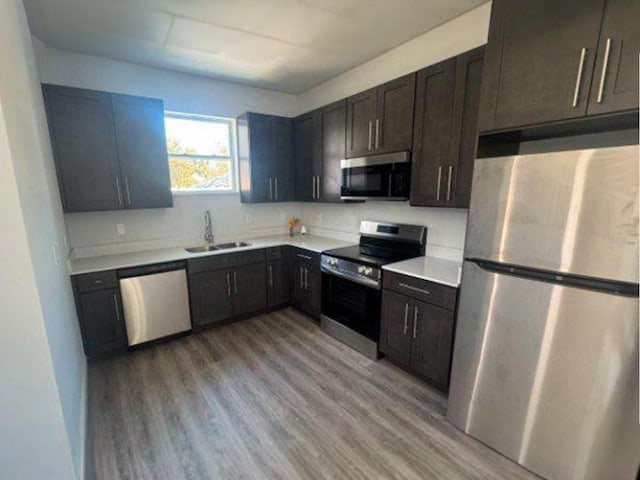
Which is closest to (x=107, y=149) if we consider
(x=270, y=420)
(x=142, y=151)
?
(x=142, y=151)

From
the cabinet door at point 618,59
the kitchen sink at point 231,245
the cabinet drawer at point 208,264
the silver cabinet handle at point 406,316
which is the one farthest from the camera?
the kitchen sink at point 231,245

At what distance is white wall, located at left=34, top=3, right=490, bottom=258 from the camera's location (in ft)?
8.34

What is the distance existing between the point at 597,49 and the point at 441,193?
44.9 inches

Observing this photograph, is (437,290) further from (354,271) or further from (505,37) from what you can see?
(505,37)

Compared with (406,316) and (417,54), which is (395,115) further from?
(406,316)

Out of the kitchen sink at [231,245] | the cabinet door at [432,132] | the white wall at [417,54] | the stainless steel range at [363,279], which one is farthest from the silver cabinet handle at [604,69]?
the kitchen sink at [231,245]

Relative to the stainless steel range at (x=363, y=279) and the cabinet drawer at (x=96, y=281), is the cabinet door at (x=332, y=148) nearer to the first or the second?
the stainless steel range at (x=363, y=279)

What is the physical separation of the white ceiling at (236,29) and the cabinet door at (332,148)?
1.69 feet

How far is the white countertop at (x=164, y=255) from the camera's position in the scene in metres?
2.63

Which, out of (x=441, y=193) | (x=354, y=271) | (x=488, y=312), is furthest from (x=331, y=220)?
(x=488, y=312)

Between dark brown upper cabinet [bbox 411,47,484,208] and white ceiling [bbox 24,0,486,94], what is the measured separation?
0.51m

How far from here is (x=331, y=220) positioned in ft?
12.7

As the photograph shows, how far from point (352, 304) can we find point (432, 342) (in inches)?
33.5

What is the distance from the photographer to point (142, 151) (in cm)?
289
